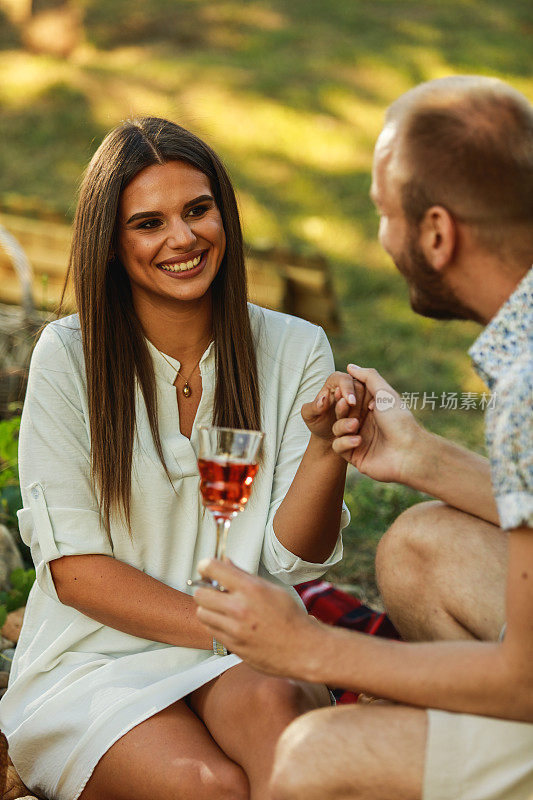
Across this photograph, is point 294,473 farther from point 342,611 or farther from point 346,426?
point 342,611

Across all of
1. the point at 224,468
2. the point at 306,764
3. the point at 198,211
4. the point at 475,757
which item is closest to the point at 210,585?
the point at 224,468

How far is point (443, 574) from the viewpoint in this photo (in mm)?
2668

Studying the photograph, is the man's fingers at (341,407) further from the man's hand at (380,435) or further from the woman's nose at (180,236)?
the woman's nose at (180,236)

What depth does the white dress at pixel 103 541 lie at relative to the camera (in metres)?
2.88

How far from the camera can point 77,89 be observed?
12641 mm

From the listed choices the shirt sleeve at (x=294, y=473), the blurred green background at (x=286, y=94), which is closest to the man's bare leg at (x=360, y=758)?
the shirt sleeve at (x=294, y=473)

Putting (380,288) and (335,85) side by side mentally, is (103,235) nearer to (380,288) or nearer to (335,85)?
(380,288)

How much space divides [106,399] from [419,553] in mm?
1089

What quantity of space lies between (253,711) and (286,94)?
11203mm

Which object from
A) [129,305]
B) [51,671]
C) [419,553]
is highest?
[129,305]

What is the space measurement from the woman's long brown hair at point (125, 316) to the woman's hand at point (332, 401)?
0.44 m

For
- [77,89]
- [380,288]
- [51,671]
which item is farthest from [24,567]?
[77,89]

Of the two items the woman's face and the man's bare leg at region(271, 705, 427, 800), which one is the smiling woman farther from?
the man's bare leg at region(271, 705, 427, 800)

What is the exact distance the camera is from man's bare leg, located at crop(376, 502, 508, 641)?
8.41 ft
